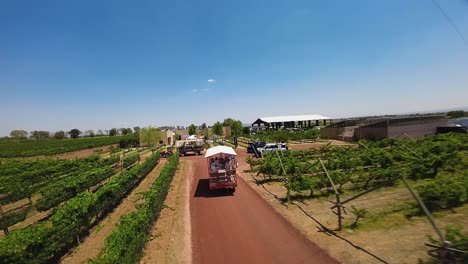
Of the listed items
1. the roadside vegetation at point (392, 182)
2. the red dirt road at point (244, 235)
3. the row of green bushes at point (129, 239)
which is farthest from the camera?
the roadside vegetation at point (392, 182)

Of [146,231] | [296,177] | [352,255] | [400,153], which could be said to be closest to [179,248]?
[146,231]

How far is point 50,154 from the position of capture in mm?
53156

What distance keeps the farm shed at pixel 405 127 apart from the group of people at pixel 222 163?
94.2 feet

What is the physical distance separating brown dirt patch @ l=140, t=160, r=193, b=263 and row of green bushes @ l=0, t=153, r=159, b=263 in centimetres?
305

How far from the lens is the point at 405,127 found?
36.0m

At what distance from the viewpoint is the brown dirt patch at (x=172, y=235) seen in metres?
8.25

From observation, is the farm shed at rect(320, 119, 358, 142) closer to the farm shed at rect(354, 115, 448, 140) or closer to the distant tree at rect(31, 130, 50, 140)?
the farm shed at rect(354, 115, 448, 140)

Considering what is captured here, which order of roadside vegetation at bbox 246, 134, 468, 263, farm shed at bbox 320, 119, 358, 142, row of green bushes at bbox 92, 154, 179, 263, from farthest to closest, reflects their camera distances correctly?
farm shed at bbox 320, 119, 358, 142
roadside vegetation at bbox 246, 134, 468, 263
row of green bushes at bbox 92, 154, 179, 263

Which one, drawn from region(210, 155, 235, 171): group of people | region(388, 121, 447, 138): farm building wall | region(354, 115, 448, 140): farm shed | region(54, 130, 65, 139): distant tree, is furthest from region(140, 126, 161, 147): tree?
region(54, 130, 65, 139): distant tree

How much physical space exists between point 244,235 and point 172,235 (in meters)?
2.93

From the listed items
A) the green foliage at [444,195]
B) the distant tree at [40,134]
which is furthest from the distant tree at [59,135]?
the green foliage at [444,195]

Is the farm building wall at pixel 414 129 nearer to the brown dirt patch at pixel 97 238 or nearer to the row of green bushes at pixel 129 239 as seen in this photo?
the brown dirt patch at pixel 97 238

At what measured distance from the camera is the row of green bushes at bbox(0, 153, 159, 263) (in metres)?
7.32

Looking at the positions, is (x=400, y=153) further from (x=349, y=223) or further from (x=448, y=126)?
(x=448, y=126)
